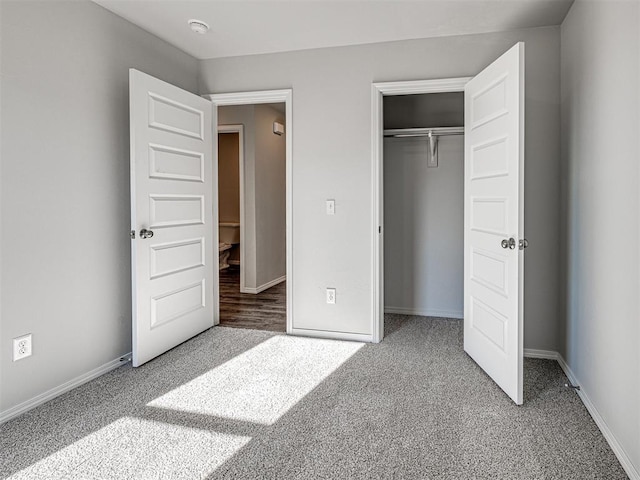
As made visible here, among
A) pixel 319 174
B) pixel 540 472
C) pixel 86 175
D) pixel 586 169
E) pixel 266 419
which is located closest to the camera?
pixel 540 472

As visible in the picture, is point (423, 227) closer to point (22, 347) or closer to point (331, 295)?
point (331, 295)

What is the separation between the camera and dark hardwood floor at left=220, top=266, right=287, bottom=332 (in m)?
4.17

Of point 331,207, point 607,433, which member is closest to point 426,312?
point 331,207

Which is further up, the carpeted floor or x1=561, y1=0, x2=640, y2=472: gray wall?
x1=561, y1=0, x2=640, y2=472: gray wall

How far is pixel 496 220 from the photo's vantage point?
274 cm

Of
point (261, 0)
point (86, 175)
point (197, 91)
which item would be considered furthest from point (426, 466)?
point (197, 91)

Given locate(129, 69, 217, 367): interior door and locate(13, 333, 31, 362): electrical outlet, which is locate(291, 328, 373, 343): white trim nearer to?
locate(129, 69, 217, 367): interior door

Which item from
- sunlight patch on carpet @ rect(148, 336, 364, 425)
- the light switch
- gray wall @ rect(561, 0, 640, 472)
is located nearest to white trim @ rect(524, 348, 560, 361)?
gray wall @ rect(561, 0, 640, 472)

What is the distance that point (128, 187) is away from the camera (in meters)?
3.15

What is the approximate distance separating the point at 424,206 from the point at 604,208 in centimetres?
225

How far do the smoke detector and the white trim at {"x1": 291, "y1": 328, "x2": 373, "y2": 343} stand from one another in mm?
2364

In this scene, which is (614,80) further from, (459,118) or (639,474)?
(459,118)

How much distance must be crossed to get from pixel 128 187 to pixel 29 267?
914 mm

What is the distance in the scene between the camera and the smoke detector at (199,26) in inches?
123
